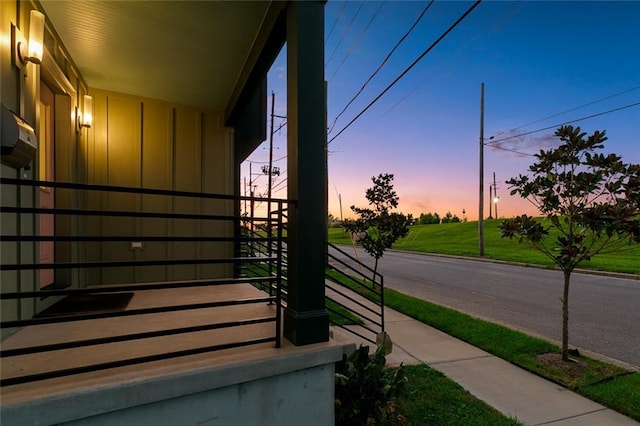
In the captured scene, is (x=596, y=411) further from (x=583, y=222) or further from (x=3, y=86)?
(x=3, y=86)

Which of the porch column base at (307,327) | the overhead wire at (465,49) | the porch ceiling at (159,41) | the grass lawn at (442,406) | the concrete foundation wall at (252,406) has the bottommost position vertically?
the grass lawn at (442,406)

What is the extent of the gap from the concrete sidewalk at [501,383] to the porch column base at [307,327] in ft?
0.78

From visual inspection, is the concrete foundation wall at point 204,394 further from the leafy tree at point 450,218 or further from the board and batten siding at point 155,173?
the leafy tree at point 450,218

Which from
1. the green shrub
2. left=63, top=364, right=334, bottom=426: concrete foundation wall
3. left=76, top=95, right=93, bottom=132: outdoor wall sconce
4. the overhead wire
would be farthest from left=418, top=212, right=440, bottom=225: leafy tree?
left=63, top=364, right=334, bottom=426: concrete foundation wall

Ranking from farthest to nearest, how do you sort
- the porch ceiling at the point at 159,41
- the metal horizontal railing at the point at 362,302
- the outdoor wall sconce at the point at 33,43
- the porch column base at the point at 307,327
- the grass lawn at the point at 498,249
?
the grass lawn at the point at 498,249
the metal horizontal railing at the point at 362,302
the porch ceiling at the point at 159,41
the outdoor wall sconce at the point at 33,43
the porch column base at the point at 307,327

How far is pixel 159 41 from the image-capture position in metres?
3.48

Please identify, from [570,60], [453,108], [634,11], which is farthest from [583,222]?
[453,108]

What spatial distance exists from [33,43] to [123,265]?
7.52 ft

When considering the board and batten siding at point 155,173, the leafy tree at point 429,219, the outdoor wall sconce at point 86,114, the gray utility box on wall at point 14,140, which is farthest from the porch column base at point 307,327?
the leafy tree at point 429,219

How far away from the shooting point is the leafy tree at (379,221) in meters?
7.94

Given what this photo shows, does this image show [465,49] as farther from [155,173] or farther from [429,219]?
[429,219]

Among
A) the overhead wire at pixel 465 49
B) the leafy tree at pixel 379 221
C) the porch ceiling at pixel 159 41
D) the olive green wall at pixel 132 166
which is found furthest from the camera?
the leafy tree at pixel 379 221

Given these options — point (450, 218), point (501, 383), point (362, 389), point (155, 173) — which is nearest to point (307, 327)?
point (362, 389)

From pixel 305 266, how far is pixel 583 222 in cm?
354
